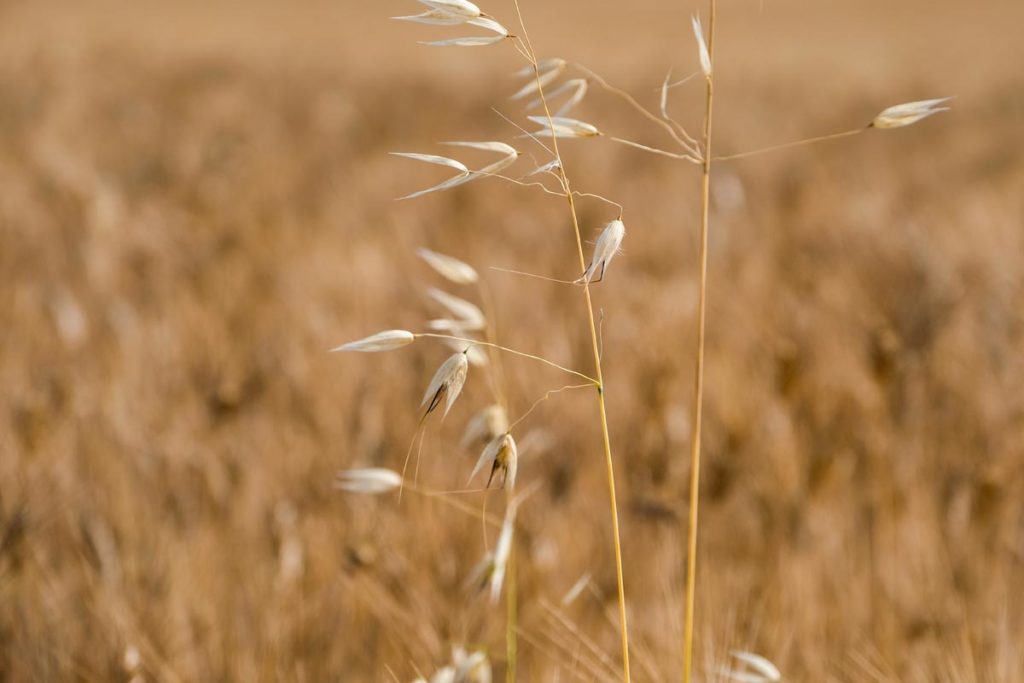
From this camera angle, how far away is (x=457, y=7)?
0.39 meters

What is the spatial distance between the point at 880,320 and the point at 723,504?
17.2 inches

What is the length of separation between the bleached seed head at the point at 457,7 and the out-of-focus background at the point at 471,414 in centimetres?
38

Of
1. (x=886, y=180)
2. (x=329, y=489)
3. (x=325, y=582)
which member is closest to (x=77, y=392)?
(x=329, y=489)

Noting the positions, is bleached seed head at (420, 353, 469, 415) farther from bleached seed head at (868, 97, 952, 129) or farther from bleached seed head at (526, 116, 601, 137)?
bleached seed head at (868, 97, 952, 129)

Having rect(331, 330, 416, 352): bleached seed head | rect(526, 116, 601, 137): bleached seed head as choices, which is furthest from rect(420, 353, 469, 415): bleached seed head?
rect(526, 116, 601, 137): bleached seed head

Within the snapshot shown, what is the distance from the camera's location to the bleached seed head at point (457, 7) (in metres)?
0.39

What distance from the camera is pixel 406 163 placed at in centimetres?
302

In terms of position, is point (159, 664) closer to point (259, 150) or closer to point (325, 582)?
point (325, 582)

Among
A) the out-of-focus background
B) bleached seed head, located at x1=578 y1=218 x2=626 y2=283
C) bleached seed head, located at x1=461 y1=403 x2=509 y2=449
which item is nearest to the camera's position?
bleached seed head, located at x1=578 y1=218 x2=626 y2=283

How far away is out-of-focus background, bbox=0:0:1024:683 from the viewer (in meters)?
0.74

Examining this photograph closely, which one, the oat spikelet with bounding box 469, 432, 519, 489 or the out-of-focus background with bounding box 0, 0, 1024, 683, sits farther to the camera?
the out-of-focus background with bounding box 0, 0, 1024, 683

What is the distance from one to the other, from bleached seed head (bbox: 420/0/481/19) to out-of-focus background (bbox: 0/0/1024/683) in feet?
1.23

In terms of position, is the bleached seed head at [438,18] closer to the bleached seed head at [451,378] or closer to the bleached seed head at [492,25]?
the bleached seed head at [492,25]

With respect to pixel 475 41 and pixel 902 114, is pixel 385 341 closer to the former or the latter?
pixel 475 41
